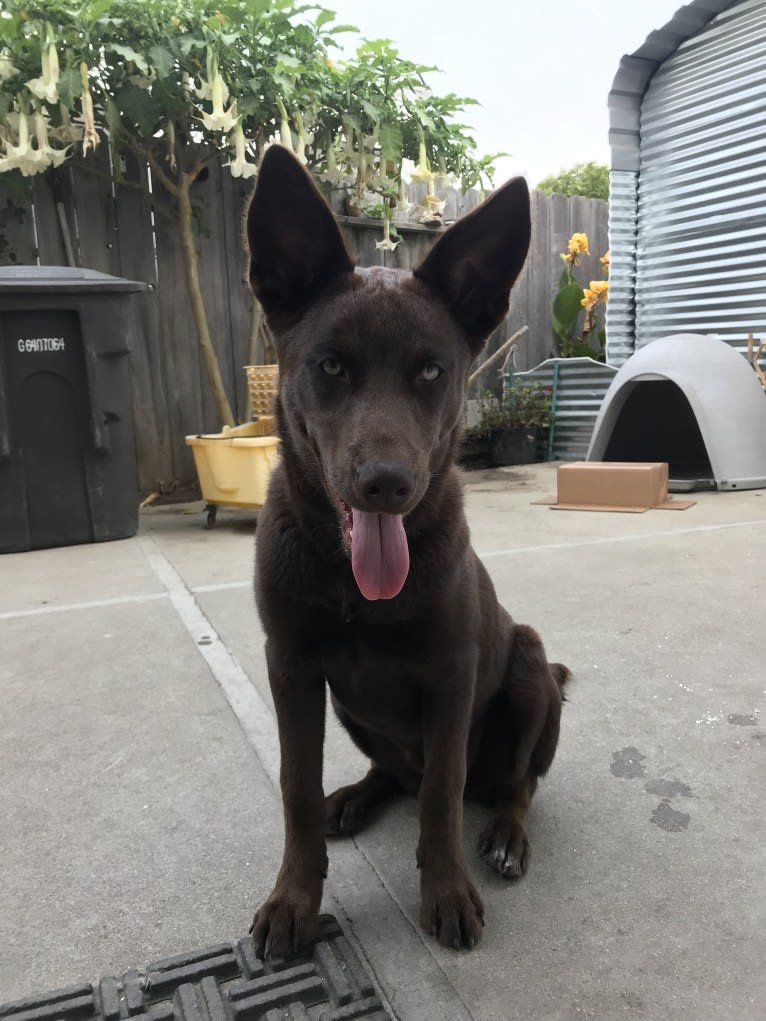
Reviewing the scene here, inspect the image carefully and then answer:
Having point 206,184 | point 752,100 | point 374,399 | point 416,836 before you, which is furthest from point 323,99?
point 416,836

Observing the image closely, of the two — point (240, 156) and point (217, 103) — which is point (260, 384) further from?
point (217, 103)

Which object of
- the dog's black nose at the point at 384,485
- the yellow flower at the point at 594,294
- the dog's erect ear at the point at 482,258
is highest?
the yellow flower at the point at 594,294

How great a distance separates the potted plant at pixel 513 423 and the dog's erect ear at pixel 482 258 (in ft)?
17.3

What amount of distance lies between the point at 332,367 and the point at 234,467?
3.04m

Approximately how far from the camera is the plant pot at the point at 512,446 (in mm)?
6820

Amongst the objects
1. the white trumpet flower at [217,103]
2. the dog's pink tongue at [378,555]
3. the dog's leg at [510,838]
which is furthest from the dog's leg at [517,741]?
the white trumpet flower at [217,103]

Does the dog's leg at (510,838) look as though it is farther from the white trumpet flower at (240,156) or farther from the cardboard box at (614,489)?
the white trumpet flower at (240,156)

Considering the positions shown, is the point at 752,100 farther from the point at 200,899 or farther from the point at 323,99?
the point at 200,899

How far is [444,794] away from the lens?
128 cm

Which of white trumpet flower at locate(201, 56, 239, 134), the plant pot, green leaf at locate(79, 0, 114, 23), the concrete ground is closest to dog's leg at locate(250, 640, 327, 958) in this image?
the concrete ground

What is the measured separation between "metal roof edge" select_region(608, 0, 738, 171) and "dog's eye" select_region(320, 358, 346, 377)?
6.89 metres

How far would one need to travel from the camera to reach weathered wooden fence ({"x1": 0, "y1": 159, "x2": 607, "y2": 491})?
489 centimetres

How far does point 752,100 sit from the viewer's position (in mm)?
6066

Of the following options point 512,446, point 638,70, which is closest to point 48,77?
point 512,446
